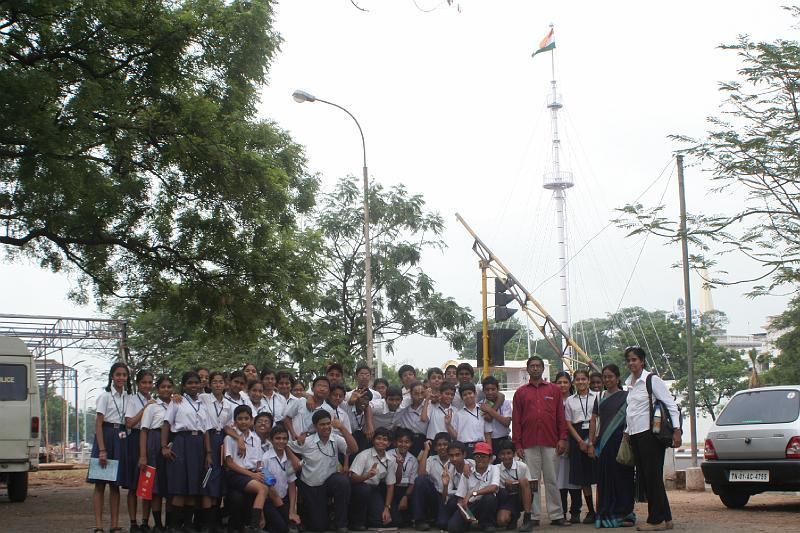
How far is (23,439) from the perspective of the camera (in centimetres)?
1527

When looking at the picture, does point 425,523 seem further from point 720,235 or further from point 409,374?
point 720,235

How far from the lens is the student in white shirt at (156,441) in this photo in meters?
9.82

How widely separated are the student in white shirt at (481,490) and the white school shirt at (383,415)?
1401 millimetres

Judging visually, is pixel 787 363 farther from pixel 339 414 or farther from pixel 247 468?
pixel 247 468

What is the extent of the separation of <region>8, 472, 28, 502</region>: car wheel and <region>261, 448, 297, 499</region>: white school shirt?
723 cm

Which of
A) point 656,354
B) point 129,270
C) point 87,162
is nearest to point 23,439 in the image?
point 129,270

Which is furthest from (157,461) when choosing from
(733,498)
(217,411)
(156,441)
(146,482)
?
(733,498)

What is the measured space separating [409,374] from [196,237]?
593 cm

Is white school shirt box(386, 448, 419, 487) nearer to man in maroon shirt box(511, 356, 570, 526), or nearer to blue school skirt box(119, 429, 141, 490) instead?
man in maroon shirt box(511, 356, 570, 526)

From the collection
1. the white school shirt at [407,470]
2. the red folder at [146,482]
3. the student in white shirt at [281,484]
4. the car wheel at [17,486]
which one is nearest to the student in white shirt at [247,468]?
the student in white shirt at [281,484]

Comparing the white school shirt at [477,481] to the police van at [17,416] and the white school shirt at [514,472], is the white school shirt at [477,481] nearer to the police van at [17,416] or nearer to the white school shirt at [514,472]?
the white school shirt at [514,472]

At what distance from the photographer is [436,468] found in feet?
35.7

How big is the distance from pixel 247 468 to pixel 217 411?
821 mm

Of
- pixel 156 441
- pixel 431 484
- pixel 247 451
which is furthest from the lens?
pixel 431 484
